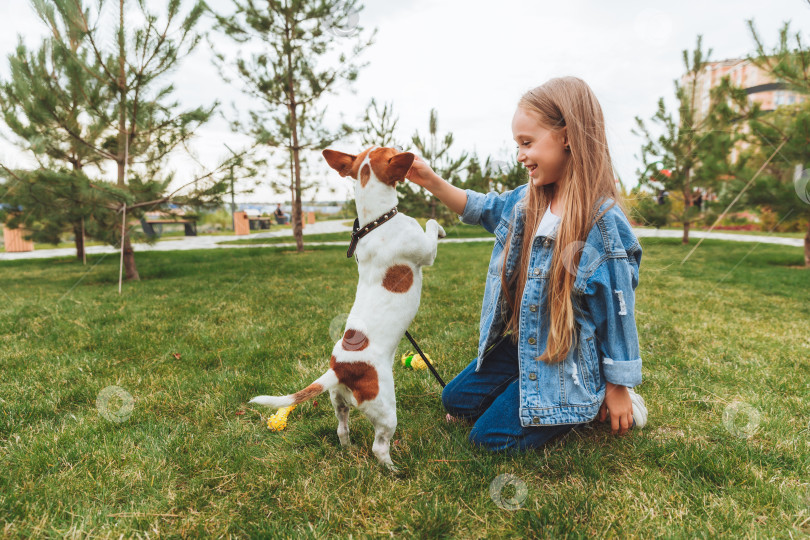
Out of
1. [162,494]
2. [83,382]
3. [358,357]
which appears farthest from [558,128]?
[83,382]

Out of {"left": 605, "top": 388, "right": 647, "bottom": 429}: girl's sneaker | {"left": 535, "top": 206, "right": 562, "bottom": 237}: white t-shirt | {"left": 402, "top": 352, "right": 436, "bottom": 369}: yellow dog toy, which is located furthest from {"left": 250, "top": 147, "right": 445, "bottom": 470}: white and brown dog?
{"left": 402, "top": 352, "right": 436, "bottom": 369}: yellow dog toy

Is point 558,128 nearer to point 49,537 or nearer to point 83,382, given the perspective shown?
point 49,537

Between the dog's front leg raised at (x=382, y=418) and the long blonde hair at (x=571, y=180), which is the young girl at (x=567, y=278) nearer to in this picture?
the long blonde hair at (x=571, y=180)

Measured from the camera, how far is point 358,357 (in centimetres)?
160

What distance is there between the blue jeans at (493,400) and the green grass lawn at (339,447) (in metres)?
0.08

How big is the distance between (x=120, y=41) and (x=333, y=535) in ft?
22.9

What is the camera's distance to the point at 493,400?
2.23 meters

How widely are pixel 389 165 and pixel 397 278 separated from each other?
1.43 feet

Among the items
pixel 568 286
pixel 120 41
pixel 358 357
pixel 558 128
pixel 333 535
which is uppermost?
pixel 120 41

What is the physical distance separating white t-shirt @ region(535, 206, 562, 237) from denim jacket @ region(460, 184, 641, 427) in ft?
0.05

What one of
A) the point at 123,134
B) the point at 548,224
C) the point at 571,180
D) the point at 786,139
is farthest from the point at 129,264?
the point at 786,139

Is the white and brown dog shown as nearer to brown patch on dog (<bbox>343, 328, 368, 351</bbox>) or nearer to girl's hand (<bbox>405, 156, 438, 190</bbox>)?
brown patch on dog (<bbox>343, 328, 368, 351</bbox>)

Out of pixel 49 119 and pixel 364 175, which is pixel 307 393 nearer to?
pixel 364 175

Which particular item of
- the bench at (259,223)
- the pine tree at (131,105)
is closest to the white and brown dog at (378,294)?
the pine tree at (131,105)
